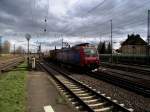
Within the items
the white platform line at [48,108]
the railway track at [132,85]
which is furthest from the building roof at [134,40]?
the white platform line at [48,108]

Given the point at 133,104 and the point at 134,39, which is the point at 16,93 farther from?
the point at 134,39

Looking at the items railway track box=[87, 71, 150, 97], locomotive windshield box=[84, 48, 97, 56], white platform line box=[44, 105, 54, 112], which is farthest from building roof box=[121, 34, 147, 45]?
white platform line box=[44, 105, 54, 112]

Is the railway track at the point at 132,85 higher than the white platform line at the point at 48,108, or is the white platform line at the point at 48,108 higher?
the railway track at the point at 132,85

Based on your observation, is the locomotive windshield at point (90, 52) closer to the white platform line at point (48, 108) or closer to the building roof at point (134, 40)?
the white platform line at point (48, 108)

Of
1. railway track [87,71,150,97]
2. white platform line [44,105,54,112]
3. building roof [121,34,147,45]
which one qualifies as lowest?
white platform line [44,105,54,112]

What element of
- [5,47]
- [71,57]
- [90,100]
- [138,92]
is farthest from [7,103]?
[5,47]

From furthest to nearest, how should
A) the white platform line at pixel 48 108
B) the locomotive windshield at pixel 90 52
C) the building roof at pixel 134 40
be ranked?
the building roof at pixel 134 40 < the locomotive windshield at pixel 90 52 < the white platform line at pixel 48 108

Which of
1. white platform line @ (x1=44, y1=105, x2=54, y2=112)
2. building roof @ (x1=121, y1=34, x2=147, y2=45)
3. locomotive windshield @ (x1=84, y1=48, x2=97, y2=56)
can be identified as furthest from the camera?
building roof @ (x1=121, y1=34, x2=147, y2=45)

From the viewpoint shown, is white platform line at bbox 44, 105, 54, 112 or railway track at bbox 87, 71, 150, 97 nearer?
white platform line at bbox 44, 105, 54, 112

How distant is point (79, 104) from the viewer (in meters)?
10.3

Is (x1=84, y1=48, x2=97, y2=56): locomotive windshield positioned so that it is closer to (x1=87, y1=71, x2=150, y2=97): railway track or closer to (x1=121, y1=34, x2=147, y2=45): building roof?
(x1=87, y1=71, x2=150, y2=97): railway track

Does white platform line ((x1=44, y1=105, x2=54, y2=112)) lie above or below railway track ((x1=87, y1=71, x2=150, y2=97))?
below

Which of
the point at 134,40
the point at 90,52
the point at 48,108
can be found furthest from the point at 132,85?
A: the point at 134,40

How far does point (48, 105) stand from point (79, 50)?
1647 cm
